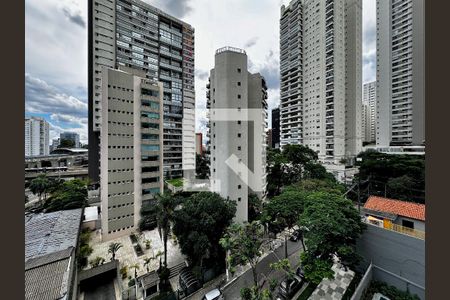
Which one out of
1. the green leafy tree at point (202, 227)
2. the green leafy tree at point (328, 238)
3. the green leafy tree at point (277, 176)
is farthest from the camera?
the green leafy tree at point (277, 176)

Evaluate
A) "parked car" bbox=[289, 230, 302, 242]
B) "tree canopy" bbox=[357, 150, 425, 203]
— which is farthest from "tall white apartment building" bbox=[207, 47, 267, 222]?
"tree canopy" bbox=[357, 150, 425, 203]

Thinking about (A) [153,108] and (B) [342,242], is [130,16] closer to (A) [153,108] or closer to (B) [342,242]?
(A) [153,108]

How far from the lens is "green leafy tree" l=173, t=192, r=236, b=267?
13.2 meters

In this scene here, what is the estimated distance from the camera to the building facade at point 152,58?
3550 centimetres

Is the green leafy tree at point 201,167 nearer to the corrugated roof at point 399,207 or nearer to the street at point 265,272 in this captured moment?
the street at point 265,272

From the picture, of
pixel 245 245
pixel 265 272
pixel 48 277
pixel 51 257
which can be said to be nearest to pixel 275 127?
pixel 265 272

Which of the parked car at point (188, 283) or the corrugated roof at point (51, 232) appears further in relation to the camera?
the parked car at point (188, 283)

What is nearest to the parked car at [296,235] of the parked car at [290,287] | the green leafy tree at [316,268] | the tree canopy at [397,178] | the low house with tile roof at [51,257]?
the green leafy tree at [316,268]

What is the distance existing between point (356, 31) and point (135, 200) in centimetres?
7037

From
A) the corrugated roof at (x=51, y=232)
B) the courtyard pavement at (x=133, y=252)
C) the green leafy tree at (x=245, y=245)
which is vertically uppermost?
the green leafy tree at (x=245, y=245)

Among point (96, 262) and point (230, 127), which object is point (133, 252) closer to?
point (96, 262)

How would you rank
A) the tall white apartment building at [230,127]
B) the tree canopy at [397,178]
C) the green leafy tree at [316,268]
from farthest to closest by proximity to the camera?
the tree canopy at [397,178] < the tall white apartment building at [230,127] < the green leafy tree at [316,268]

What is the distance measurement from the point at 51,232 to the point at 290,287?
65.2ft

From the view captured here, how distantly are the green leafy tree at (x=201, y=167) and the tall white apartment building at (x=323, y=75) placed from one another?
28359mm
